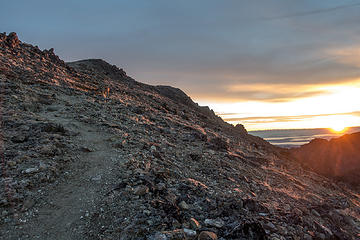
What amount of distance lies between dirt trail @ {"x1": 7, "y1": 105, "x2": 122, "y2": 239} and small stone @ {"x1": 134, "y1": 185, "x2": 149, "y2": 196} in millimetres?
997

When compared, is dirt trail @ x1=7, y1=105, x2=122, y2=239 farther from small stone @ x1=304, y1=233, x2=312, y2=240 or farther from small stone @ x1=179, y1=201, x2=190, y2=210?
small stone @ x1=304, y1=233, x2=312, y2=240

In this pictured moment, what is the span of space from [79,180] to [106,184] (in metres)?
0.97

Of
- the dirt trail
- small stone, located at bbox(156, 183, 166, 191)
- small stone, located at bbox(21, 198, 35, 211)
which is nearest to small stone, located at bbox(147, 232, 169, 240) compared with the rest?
the dirt trail

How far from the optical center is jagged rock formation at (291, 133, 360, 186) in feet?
123

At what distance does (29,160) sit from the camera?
25.6 feet

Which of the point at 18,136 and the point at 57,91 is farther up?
the point at 57,91

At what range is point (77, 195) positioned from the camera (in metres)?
6.79

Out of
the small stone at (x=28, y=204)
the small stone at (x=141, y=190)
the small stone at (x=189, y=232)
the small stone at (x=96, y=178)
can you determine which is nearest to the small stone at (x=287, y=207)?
the small stone at (x=189, y=232)

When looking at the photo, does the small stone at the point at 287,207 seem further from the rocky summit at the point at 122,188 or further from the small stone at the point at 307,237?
the small stone at the point at 307,237

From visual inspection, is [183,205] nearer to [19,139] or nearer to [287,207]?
[287,207]

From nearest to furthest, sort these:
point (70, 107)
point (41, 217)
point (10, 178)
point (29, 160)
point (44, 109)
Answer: point (41, 217)
point (10, 178)
point (29, 160)
point (44, 109)
point (70, 107)

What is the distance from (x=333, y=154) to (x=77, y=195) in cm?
4751

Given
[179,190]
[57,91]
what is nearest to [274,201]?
[179,190]

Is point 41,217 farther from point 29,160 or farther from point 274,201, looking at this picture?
point 274,201
